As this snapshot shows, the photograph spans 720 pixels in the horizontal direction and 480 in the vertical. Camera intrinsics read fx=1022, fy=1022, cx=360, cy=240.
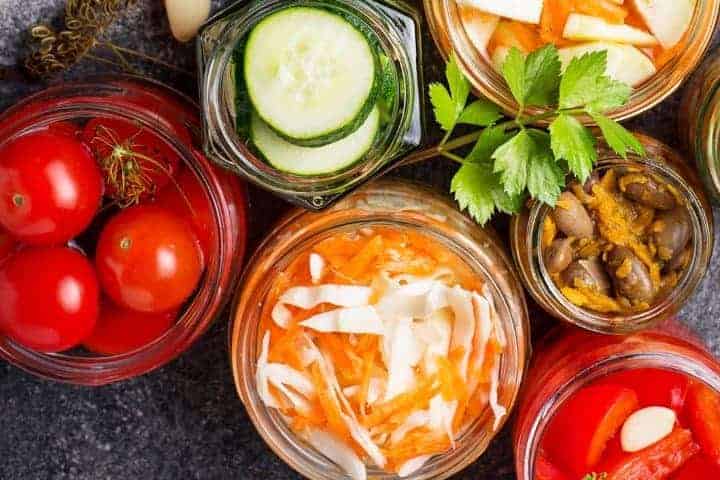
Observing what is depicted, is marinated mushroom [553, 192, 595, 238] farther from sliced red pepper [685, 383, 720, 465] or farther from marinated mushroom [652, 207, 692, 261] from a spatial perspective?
sliced red pepper [685, 383, 720, 465]

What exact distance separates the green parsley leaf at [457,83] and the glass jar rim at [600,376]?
403mm

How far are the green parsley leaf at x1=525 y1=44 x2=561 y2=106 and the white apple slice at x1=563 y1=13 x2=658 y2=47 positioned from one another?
4cm

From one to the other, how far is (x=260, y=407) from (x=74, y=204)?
39 cm

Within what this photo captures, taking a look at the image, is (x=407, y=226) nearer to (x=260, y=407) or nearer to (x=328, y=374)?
(x=328, y=374)

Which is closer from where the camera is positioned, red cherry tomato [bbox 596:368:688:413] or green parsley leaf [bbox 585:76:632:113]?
green parsley leaf [bbox 585:76:632:113]

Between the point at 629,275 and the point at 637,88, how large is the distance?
0.85ft

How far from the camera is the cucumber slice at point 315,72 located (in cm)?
125

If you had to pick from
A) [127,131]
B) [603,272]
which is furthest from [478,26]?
[127,131]

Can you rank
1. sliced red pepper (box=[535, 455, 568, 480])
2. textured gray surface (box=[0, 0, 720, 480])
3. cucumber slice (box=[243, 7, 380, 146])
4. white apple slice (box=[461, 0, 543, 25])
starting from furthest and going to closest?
1. textured gray surface (box=[0, 0, 720, 480])
2. sliced red pepper (box=[535, 455, 568, 480])
3. white apple slice (box=[461, 0, 543, 25])
4. cucumber slice (box=[243, 7, 380, 146])

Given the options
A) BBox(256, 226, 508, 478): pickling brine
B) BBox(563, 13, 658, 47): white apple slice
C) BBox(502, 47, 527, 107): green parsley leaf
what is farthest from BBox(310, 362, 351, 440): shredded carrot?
BBox(563, 13, 658, 47): white apple slice

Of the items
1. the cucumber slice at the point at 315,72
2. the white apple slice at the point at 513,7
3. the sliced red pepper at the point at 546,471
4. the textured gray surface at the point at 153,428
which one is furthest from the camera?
the textured gray surface at the point at 153,428

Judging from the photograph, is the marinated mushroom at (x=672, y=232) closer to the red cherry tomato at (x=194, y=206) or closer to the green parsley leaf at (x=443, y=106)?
the green parsley leaf at (x=443, y=106)

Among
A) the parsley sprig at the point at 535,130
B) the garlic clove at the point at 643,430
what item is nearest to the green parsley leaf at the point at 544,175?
the parsley sprig at the point at 535,130

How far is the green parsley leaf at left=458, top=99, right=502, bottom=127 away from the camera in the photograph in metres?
1.39
